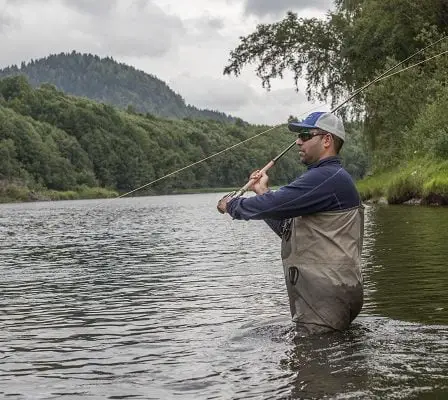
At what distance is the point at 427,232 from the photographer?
2081cm

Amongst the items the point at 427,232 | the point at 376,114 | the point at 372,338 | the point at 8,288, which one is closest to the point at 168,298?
the point at 8,288

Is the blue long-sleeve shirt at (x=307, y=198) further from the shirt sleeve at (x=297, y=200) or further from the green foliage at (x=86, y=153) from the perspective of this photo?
the green foliage at (x=86, y=153)

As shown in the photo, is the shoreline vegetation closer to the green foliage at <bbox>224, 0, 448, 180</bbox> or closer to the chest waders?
the green foliage at <bbox>224, 0, 448, 180</bbox>

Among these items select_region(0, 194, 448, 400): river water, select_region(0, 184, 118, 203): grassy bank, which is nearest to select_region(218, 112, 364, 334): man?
select_region(0, 194, 448, 400): river water

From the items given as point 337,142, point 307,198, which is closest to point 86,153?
point 337,142

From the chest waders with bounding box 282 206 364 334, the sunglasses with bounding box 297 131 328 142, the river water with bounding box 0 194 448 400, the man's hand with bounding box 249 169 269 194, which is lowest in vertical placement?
the river water with bounding box 0 194 448 400

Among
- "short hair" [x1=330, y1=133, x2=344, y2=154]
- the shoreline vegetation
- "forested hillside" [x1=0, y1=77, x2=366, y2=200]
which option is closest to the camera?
"short hair" [x1=330, y1=133, x2=344, y2=154]

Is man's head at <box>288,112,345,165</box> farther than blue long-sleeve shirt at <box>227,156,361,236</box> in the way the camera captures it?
Yes

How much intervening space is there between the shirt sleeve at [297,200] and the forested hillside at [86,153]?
12448 centimetres

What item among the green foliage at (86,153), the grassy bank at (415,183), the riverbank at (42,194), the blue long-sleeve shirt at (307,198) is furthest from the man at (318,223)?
the green foliage at (86,153)

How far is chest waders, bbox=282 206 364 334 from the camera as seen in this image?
752cm

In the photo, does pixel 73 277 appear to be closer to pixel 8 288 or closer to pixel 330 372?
pixel 8 288

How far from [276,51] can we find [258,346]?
42790 millimetres

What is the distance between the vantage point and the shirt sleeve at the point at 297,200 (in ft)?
24.1
